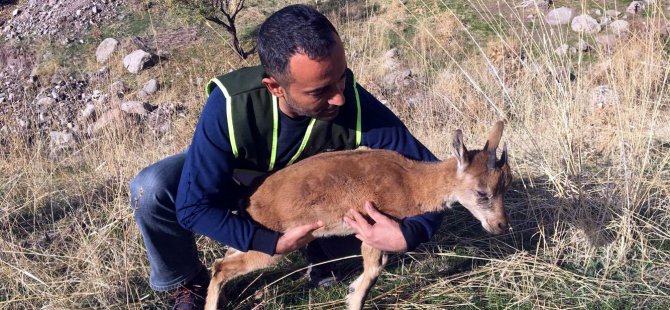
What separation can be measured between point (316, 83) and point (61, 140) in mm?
6040

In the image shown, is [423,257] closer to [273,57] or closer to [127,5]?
[273,57]

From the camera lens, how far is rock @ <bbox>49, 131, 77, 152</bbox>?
24.6 ft

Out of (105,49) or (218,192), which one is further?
(105,49)

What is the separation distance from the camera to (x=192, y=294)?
12.8ft

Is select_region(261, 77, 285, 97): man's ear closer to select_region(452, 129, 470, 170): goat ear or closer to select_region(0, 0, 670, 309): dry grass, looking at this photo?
select_region(452, 129, 470, 170): goat ear

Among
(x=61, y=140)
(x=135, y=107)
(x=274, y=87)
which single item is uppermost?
(x=274, y=87)

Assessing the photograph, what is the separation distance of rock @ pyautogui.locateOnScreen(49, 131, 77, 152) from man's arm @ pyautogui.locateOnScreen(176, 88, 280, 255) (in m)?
4.49

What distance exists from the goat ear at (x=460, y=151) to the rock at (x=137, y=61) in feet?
31.9

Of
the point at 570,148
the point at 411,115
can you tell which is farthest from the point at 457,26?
the point at 570,148

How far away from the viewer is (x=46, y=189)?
5.43 metres

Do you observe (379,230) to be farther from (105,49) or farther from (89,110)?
(105,49)

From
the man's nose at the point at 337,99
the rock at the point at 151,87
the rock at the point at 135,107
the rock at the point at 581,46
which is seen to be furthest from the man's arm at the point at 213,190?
the rock at the point at 151,87

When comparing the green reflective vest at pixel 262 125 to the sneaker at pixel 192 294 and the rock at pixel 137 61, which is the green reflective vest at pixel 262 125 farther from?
the rock at pixel 137 61

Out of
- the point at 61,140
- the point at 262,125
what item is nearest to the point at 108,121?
the point at 61,140
